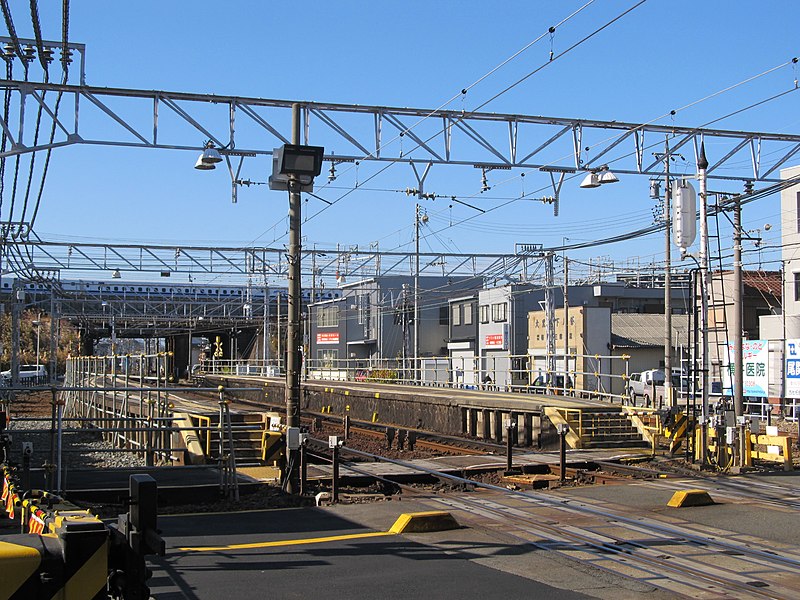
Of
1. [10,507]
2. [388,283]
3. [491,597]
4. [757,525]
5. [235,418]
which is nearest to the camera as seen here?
[10,507]

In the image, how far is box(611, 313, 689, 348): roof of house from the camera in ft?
167

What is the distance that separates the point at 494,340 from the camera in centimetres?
5481

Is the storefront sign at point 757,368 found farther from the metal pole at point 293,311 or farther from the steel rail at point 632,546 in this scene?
the metal pole at point 293,311

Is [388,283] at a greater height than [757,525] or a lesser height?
greater

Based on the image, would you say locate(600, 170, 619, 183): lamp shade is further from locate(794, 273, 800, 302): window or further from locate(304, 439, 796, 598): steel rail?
locate(794, 273, 800, 302): window

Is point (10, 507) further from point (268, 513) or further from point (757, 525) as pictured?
point (757, 525)

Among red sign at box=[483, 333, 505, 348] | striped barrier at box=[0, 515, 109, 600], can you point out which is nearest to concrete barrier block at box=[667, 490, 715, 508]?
striped barrier at box=[0, 515, 109, 600]

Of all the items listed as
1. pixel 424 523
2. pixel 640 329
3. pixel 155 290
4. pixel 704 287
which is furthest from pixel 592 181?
pixel 155 290

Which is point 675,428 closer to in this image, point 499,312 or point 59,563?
point 59,563

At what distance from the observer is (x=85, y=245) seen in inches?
1558

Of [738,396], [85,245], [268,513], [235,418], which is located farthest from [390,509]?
[85,245]

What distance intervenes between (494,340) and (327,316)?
78.5ft

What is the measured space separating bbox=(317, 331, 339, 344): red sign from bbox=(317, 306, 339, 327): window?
27.4 inches

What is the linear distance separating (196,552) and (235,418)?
1108cm
